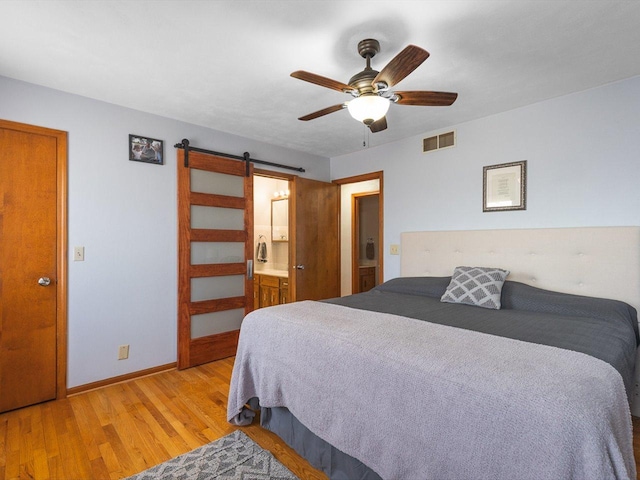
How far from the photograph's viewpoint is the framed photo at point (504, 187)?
2902 mm

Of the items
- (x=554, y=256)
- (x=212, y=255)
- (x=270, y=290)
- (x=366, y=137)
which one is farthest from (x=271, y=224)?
(x=554, y=256)

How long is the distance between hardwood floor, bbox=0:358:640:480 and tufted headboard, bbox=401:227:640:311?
96 centimetres

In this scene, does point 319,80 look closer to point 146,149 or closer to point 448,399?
point 448,399

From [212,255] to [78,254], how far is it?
1.14 m

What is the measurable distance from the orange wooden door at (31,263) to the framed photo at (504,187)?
3670 mm

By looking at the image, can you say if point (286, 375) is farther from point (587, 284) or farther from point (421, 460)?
point (587, 284)

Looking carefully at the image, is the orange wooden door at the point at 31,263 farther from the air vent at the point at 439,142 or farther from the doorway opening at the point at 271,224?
the air vent at the point at 439,142

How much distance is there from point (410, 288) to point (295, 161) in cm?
221

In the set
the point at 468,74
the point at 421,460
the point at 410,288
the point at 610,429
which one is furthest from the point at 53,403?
the point at 468,74

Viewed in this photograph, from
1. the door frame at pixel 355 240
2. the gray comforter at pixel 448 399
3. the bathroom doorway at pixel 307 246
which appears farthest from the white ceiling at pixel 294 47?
the door frame at pixel 355 240

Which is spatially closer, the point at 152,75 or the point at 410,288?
the point at 152,75

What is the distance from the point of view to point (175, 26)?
1786 millimetres

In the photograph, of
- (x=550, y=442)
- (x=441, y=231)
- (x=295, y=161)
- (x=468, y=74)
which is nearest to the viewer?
(x=550, y=442)

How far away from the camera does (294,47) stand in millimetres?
1980
